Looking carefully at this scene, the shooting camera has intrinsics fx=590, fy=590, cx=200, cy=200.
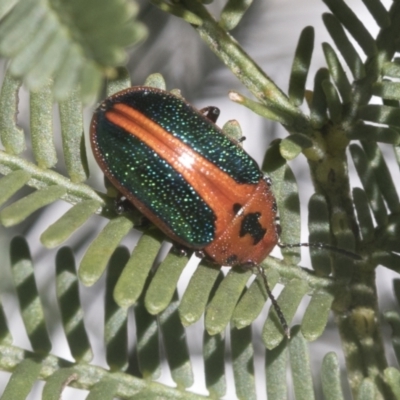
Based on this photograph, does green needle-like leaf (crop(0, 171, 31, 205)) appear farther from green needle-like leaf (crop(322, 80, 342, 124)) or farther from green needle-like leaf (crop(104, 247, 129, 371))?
green needle-like leaf (crop(322, 80, 342, 124))

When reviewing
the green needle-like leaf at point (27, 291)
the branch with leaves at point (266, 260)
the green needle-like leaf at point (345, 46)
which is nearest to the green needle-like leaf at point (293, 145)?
the branch with leaves at point (266, 260)

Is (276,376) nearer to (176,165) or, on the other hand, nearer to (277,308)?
(277,308)

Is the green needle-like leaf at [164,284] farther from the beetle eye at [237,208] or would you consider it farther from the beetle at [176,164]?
the beetle eye at [237,208]

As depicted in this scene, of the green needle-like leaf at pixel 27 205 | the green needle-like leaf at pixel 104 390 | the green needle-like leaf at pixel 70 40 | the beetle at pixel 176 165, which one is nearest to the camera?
the green needle-like leaf at pixel 70 40

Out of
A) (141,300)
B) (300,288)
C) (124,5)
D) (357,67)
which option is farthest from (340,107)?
(124,5)

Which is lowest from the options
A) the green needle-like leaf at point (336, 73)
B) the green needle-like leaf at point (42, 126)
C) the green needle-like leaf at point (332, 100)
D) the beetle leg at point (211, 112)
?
the beetle leg at point (211, 112)

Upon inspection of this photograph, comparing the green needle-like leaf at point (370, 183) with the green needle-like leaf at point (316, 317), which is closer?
the green needle-like leaf at point (316, 317)

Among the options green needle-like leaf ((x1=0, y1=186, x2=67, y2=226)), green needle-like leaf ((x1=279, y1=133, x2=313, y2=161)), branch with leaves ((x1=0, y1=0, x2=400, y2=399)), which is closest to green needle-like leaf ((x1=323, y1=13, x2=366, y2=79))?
branch with leaves ((x1=0, y1=0, x2=400, y2=399))
